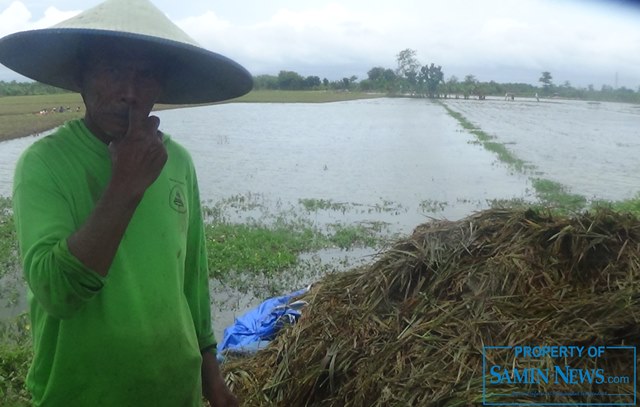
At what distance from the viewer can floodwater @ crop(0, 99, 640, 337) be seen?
37.1 ft

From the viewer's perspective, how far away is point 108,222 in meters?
1.34

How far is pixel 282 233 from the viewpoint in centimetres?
828

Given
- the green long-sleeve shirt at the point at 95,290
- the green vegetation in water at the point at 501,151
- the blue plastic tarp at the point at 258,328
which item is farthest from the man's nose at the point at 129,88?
the green vegetation in water at the point at 501,151

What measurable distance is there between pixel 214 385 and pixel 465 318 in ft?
3.88

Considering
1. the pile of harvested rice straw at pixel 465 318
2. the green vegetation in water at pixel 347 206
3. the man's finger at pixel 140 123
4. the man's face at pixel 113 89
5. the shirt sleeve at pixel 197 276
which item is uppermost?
the man's face at pixel 113 89

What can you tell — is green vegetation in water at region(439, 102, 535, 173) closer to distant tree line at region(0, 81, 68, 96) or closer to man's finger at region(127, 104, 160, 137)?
man's finger at region(127, 104, 160, 137)

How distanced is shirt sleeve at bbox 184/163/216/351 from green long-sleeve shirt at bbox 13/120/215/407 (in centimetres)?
14

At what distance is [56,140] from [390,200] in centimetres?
991

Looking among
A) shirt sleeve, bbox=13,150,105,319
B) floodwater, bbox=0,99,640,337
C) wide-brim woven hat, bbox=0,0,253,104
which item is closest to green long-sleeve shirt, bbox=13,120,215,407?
shirt sleeve, bbox=13,150,105,319

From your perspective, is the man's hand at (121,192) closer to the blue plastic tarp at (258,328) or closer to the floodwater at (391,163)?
the blue plastic tarp at (258,328)

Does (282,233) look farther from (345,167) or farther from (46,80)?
(345,167)

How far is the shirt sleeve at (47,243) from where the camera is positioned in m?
1.29

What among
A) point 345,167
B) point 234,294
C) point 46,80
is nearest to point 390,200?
point 345,167

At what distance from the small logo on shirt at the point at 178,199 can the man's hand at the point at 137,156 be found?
156mm
